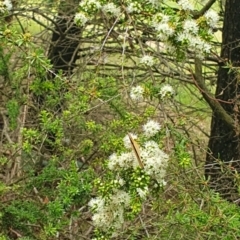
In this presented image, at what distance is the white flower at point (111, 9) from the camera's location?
3.10 metres

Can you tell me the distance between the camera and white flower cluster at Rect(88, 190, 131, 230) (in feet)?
7.96

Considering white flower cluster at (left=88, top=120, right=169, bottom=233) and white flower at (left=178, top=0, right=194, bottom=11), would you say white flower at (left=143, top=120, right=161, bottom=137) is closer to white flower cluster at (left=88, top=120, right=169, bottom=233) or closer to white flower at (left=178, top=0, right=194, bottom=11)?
white flower cluster at (left=88, top=120, right=169, bottom=233)

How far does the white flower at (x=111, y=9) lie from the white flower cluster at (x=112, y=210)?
109 centimetres

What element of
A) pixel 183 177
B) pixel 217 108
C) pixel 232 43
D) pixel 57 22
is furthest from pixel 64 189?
pixel 57 22

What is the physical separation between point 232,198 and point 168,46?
0.99 metres

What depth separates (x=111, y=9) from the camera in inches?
122

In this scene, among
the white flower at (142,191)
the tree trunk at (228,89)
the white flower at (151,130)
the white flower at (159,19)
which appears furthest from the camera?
the tree trunk at (228,89)

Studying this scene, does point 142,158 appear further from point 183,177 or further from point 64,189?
point 64,189

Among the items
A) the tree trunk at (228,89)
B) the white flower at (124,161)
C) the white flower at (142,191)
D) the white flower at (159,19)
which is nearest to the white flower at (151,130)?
the white flower at (124,161)

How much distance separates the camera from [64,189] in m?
3.06

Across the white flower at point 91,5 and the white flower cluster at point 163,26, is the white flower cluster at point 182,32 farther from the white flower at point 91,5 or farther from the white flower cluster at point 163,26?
the white flower at point 91,5

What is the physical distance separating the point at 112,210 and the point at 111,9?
115cm

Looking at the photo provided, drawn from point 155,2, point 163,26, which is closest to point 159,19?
point 163,26

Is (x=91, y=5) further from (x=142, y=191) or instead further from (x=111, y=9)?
(x=142, y=191)
